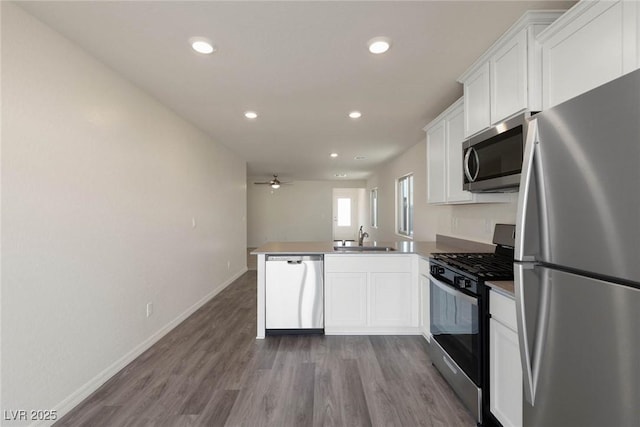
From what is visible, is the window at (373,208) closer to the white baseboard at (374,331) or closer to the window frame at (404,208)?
the window frame at (404,208)

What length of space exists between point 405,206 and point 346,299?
3387 millimetres

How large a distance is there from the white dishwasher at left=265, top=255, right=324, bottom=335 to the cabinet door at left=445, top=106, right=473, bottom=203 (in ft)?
4.81

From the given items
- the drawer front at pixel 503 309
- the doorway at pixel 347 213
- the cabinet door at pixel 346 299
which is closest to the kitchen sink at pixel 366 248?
the cabinet door at pixel 346 299

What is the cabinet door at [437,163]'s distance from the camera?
9.85 feet

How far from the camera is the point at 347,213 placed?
11414 mm

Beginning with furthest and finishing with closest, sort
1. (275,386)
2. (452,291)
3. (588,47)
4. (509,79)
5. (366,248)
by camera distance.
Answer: (366,248)
(275,386)
(452,291)
(509,79)
(588,47)

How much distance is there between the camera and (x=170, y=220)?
10.6 ft

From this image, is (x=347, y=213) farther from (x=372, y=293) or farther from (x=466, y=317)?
(x=466, y=317)

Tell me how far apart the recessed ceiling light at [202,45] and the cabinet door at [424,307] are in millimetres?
2588

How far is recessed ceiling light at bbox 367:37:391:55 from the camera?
189cm

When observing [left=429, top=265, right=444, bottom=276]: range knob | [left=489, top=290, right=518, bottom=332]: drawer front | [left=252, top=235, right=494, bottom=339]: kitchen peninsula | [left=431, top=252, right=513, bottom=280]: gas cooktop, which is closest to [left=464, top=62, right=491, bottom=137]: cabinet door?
[left=431, top=252, right=513, bottom=280]: gas cooktop

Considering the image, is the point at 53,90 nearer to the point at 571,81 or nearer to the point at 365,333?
the point at 571,81

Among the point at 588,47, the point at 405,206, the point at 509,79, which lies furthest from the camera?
the point at 405,206

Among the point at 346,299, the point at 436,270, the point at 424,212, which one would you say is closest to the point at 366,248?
the point at 346,299
